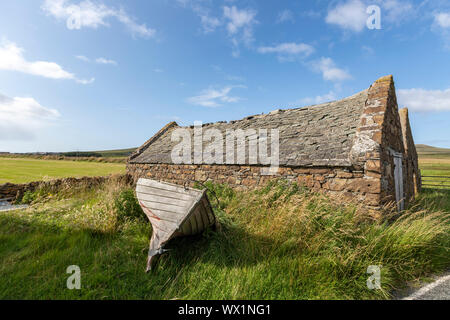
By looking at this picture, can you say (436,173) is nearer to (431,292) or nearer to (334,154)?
(334,154)

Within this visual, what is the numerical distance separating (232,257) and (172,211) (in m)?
1.52

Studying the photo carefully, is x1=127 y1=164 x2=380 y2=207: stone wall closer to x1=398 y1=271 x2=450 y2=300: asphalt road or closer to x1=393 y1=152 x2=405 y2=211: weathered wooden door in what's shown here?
x1=398 y1=271 x2=450 y2=300: asphalt road

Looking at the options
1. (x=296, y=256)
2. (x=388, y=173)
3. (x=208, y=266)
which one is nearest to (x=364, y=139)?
(x=388, y=173)

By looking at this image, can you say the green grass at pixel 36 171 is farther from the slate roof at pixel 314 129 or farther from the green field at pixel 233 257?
the green field at pixel 233 257

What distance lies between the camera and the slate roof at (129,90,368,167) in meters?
6.56

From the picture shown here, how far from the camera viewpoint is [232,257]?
3.93m

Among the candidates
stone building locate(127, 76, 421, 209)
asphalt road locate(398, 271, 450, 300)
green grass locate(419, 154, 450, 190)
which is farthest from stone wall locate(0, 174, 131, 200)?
green grass locate(419, 154, 450, 190)

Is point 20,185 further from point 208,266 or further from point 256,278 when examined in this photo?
point 256,278

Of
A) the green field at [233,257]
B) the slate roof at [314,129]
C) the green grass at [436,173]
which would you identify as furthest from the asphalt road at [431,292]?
the green grass at [436,173]

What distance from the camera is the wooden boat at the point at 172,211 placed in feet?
12.5

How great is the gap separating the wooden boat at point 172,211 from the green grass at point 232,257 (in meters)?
0.36

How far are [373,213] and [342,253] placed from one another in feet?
8.07

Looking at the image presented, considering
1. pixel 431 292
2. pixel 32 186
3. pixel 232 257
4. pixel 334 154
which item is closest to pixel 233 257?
pixel 232 257

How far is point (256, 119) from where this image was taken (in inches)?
482
